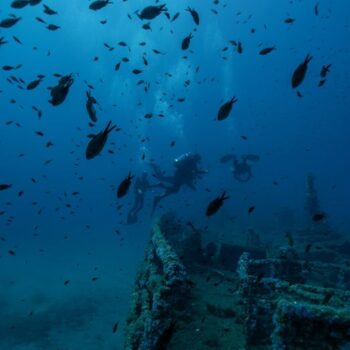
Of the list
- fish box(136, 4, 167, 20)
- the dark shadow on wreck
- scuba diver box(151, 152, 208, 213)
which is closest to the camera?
the dark shadow on wreck

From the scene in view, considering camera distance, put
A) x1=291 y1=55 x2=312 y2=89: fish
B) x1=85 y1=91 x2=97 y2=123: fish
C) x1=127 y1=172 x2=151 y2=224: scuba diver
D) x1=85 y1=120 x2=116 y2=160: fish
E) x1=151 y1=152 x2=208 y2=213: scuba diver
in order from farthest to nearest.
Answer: x1=127 y1=172 x2=151 y2=224: scuba diver
x1=151 y1=152 x2=208 y2=213: scuba diver
x1=85 y1=91 x2=97 y2=123: fish
x1=291 y1=55 x2=312 y2=89: fish
x1=85 y1=120 x2=116 y2=160: fish

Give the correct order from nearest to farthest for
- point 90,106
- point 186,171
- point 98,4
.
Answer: point 90,106, point 98,4, point 186,171

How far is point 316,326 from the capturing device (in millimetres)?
3812

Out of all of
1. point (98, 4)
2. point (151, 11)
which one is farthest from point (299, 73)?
point (98, 4)

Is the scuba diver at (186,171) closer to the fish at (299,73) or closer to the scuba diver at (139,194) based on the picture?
the scuba diver at (139,194)

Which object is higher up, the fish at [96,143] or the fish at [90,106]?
the fish at [90,106]

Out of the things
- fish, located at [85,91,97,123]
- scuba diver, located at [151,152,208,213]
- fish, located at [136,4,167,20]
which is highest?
fish, located at [136,4,167,20]

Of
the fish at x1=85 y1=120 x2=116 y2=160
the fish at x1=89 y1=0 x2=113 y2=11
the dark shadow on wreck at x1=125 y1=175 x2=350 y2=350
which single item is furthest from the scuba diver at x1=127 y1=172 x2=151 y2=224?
the fish at x1=85 y1=120 x2=116 y2=160

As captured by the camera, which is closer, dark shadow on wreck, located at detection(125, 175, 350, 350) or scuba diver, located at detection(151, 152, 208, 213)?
dark shadow on wreck, located at detection(125, 175, 350, 350)

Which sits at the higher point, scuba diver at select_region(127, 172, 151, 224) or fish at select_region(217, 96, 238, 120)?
scuba diver at select_region(127, 172, 151, 224)

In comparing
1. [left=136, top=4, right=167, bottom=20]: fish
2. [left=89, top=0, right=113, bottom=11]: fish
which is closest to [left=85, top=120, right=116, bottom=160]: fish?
[left=136, top=4, right=167, bottom=20]: fish

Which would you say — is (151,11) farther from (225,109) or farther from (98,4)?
(225,109)

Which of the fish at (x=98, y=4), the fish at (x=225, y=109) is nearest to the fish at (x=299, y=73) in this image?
the fish at (x=225, y=109)

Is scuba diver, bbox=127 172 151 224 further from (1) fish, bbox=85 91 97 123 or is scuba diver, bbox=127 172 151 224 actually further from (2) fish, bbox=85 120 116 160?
(2) fish, bbox=85 120 116 160
